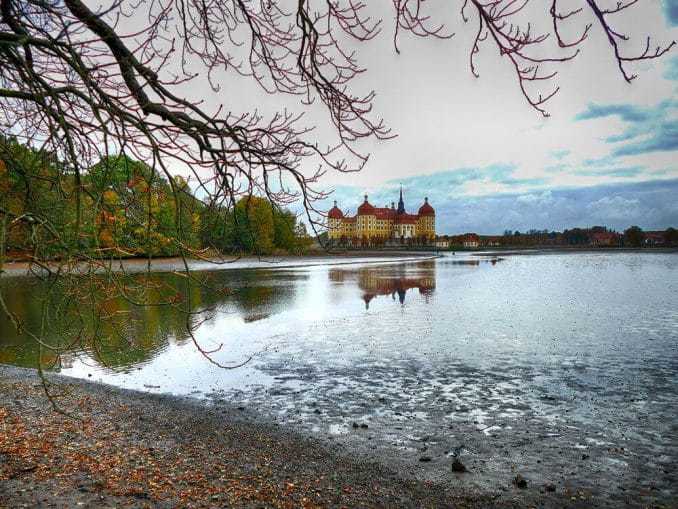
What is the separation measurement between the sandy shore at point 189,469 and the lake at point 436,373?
0.46 metres

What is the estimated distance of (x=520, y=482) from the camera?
5.66 m

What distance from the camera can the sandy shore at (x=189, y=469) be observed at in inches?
201

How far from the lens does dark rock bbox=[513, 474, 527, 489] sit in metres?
5.65

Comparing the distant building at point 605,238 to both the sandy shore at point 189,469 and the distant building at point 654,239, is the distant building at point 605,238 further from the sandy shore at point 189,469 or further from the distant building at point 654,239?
the sandy shore at point 189,469

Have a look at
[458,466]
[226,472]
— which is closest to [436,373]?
[458,466]

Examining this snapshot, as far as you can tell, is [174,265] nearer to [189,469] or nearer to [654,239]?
[189,469]

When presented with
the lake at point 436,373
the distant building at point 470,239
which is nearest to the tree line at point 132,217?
the lake at point 436,373

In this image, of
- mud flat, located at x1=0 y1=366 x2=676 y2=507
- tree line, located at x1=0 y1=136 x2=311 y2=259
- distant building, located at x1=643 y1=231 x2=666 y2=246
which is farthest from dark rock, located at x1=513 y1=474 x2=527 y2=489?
distant building, located at x1=643 y1=231 x2=666 y2=246

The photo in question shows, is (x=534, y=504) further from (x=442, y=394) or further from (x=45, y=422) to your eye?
(x=45, y=422)

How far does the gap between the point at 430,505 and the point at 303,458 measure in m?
→ 1.72

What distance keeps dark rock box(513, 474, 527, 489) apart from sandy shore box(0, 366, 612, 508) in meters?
0.06

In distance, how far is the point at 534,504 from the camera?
17.3ft

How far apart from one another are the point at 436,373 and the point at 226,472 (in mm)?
5586

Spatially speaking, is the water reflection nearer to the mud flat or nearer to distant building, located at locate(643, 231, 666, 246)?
the mud flat
